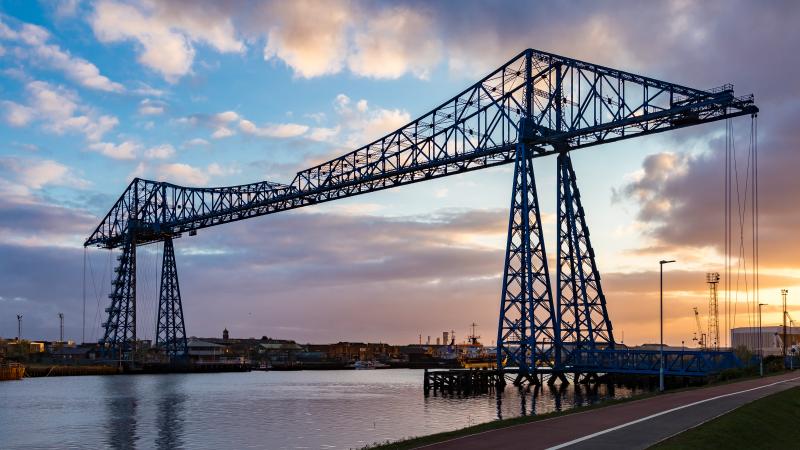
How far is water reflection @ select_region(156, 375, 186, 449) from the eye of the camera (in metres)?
46.3

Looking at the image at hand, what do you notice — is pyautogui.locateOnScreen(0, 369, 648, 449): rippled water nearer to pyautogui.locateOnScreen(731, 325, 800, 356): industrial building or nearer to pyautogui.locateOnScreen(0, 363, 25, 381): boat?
pyautogui.locateOnScreen(0, 363, 25, 381): boat

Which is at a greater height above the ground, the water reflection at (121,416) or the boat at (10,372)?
the water reflection at (121,416)

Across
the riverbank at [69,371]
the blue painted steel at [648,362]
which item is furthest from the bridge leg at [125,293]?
the blue painted steel at [648,362]

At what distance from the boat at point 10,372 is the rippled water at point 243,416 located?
116ft

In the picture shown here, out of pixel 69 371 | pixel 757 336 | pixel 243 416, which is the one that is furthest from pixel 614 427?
pixel 757 336

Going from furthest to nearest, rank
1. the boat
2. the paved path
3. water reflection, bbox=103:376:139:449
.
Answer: the boat, water reflection, bbox=103:376:139:449, the paved path

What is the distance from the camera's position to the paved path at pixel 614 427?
27484 mm

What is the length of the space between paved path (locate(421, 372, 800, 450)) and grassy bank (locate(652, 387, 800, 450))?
84 cm

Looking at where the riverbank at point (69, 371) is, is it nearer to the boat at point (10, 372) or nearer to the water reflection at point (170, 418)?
the boat at point (10, 372)

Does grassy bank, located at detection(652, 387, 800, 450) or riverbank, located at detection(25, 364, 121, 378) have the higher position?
grassy bank, located at detection(652, 387, 800, 450)

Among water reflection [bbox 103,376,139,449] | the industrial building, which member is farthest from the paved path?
the industrial building

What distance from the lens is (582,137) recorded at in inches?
3105

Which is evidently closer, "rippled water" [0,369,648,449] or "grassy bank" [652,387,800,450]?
"grassy bank" [652,387,800,450]

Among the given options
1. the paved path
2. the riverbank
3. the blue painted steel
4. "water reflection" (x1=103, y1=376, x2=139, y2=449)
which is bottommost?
the riverbank
